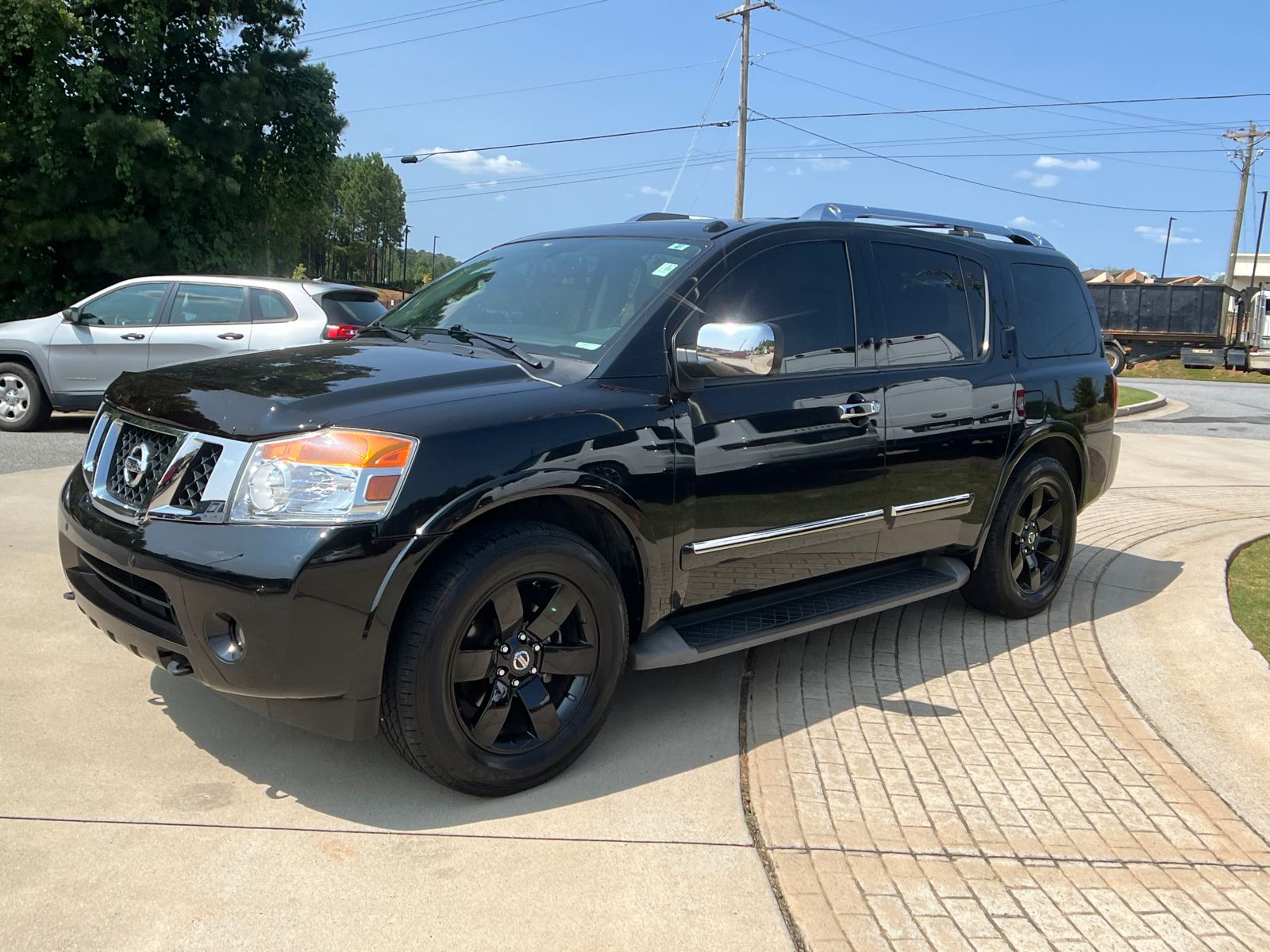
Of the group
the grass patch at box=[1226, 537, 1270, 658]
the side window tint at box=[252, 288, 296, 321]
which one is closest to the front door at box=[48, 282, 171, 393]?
the side window tint at box=[252, 288, 296, 321]

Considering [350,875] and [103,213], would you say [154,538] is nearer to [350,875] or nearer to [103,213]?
[350,875]

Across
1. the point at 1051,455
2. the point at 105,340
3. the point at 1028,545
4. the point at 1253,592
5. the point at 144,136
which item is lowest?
the point at 1253,592

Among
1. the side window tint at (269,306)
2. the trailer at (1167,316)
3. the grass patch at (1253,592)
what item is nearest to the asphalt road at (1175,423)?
the side window tint at (269,306)

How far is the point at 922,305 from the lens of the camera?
4.81 m

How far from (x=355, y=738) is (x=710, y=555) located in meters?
1.43

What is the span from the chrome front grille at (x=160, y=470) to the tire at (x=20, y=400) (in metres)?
8.32

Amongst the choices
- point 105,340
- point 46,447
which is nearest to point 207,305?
point 105,340

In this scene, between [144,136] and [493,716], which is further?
[144,136]

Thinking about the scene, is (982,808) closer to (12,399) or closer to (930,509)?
(930,509)

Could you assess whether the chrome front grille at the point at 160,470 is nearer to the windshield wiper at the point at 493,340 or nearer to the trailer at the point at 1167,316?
the windshield wiper at the point at 493,340

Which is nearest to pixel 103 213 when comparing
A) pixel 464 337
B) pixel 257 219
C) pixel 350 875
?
pixel 257 219

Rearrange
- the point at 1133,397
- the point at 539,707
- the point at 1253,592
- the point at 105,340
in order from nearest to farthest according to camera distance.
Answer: the point at 539,707
the point at 1253,592
the point at 105,340
the point at 1133,397

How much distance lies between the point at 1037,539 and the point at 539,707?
3.33m

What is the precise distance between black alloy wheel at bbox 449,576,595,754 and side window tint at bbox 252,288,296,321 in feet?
25.0
